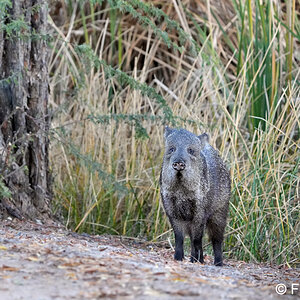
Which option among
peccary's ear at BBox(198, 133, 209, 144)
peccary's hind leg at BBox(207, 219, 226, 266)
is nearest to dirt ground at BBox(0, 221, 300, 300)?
peccary's hind leg at BBox(207, 219, 226, 266)

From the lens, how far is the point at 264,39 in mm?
6219

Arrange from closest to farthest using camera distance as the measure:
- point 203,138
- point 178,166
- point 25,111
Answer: point 178,166 → point 203,138 → point 25,111

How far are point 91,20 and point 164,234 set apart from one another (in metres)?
4.11

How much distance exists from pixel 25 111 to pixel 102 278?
2.30m

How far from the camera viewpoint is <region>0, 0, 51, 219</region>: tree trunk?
4.63m

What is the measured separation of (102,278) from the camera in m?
2.81

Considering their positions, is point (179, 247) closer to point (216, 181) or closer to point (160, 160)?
point (216, 181)

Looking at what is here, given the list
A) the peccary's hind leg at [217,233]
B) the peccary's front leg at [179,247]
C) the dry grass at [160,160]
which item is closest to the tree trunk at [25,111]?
the dry grass at [160,160]

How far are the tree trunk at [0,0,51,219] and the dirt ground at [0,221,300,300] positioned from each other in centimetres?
88

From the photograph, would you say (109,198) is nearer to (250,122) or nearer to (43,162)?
(43,162)

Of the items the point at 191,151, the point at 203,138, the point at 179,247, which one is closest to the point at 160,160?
the point at 203,138

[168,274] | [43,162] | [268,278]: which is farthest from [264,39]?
[168,274]

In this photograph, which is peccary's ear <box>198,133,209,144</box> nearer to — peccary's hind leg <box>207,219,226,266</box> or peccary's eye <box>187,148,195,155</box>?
peccary's eye <box>187,148,195,155</box>

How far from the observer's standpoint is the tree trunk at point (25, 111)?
4.63m
